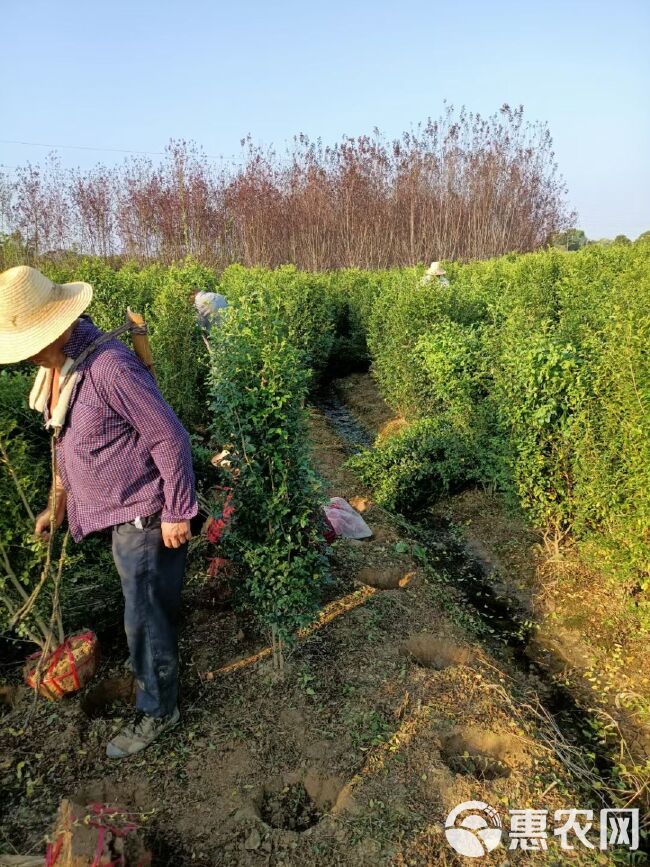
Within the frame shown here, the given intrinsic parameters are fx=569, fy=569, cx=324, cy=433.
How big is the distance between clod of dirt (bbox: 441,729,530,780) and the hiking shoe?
1.42 metres

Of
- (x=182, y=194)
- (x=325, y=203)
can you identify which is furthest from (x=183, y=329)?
(x=325, y=203)

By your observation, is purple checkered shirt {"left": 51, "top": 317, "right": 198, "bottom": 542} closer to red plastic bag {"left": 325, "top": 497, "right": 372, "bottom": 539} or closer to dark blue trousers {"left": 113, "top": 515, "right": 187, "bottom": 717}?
dark blue trousers {"left": 113, "top": 515, "right": 187, "bottom": 717}

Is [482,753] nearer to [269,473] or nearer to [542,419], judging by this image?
[269,473]

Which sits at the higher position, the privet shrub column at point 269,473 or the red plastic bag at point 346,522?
the privet shrub column at point 269,473

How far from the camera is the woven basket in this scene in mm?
3051

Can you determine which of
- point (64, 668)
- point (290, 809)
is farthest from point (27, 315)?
point (290, 809)

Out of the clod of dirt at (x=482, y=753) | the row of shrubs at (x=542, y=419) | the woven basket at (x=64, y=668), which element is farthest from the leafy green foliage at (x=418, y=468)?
the woven basket at (x=64, y=668)

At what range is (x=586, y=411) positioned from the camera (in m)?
4.24

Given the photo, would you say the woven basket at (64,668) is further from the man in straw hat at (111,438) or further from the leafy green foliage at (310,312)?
the leafy green foliage at (310,312)

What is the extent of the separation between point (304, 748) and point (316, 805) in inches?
10.4

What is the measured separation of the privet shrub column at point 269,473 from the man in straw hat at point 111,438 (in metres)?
0.49

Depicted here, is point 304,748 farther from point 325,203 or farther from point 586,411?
point 325,203

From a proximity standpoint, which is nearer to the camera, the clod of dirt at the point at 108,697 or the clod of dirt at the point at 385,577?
the clod of dirt at the point at 108,697

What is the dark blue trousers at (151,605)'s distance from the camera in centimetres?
258
